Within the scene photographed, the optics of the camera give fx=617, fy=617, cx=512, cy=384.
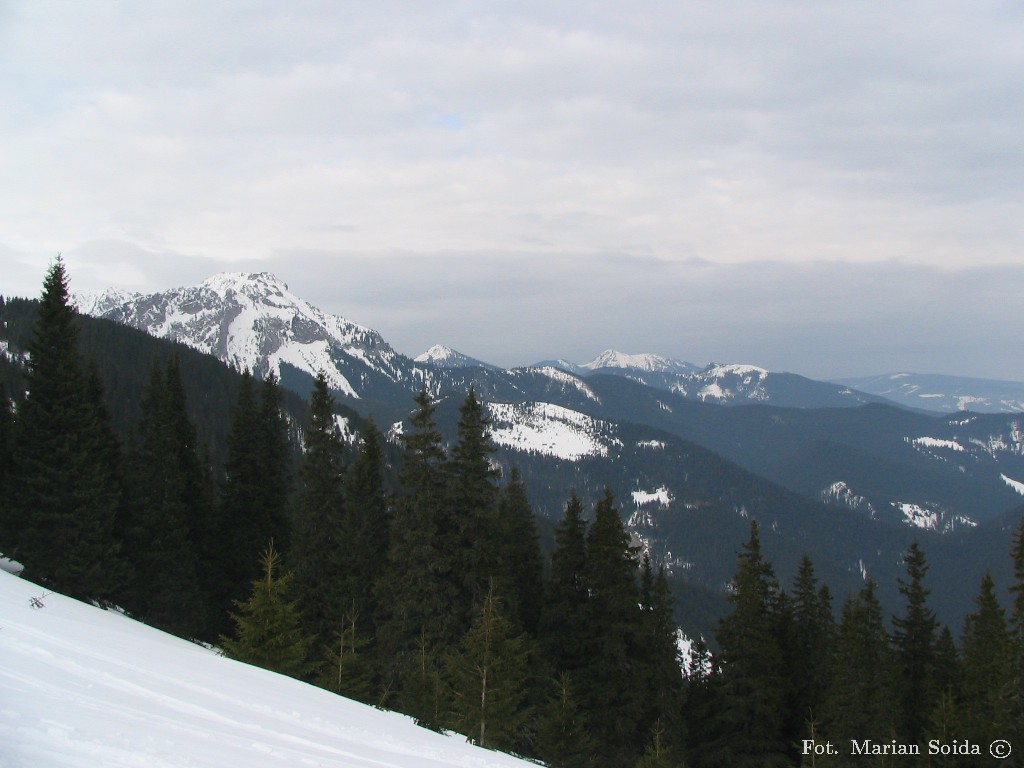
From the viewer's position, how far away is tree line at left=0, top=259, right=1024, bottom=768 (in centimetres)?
2280

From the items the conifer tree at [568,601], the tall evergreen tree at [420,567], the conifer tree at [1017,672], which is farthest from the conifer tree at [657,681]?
the conifer tree at [1017,672]

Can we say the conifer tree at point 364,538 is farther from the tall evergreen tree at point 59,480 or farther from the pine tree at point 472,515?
the tall evergreen tree at point 59,480

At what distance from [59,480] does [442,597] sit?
1546cm

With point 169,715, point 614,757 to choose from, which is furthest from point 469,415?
point 169,715

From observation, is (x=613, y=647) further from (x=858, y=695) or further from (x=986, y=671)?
(x=986, y=671)

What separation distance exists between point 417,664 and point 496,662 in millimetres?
5789

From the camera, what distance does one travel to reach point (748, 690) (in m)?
29.2

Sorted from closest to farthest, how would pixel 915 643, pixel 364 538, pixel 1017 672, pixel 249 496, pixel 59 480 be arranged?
pixel 59 480 → pixel 1017 672 → pixel 364 538 → pixel 249 496 → pixel 915 643

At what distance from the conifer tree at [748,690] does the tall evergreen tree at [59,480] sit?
2756cm

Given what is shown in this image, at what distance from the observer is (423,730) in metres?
14.8

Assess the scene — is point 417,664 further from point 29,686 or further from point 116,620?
point 29,686

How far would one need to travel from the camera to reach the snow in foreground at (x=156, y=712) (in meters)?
6.73

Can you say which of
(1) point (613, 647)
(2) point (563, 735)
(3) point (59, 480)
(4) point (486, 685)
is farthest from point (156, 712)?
(1) point (613, 647)

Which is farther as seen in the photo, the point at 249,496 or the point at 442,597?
the point at 249,496
